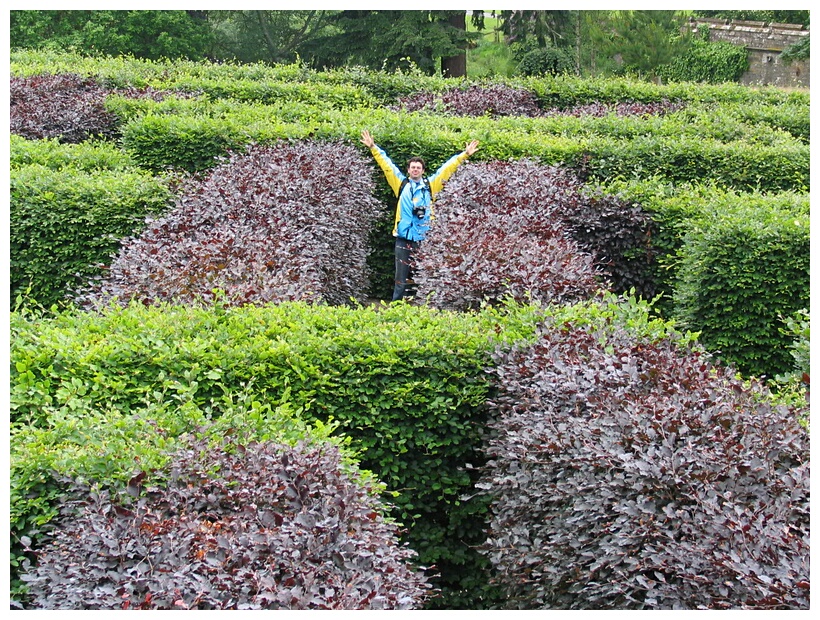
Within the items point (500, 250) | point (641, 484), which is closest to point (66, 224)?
point (500, 250)

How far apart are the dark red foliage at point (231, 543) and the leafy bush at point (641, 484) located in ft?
2.47

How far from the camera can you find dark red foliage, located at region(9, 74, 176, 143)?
1241 centimetres

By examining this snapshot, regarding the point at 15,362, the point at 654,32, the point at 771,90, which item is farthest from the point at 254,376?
the point at 654,32

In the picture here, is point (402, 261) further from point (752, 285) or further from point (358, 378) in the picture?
point (358, 378)

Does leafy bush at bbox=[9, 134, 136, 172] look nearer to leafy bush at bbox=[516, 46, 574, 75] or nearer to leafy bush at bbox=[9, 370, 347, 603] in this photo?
leafy bush at bbox=[9, 370, 347, 603]

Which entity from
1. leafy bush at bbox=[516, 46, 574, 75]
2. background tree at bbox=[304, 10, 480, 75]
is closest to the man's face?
background tree at bbox=[304, 10, 480, 75]

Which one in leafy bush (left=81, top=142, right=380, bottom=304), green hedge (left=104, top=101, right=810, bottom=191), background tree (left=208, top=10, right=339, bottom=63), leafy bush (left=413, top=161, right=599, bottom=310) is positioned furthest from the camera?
background tree (left=208, top=10, right=339, bottom=63)

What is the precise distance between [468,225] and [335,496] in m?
4.64

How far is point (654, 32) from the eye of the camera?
25906 mm

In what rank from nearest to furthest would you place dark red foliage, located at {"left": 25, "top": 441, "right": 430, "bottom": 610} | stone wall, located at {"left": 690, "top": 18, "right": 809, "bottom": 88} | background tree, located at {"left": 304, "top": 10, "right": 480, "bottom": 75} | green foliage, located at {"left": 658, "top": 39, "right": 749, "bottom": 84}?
dark red foliage, located at {"left": 25, "top": 441, "right": 430, "bottom": 610}, background tree, located at {"left": 304, "top": 10, "right": 480, "bottom": 75}, stone wall, located at {"left": 690, "top": 18, "right": 809, "bottom": 88}, green foliage, located at {"left": 658, "top": 39, "right": 749, "bottom": 84}

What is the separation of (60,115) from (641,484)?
11.3 m

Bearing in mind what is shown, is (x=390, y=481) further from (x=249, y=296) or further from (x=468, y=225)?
(x=468, y=225)

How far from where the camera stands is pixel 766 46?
109ft

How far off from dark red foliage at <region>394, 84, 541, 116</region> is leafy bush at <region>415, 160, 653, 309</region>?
4739 millimetres
